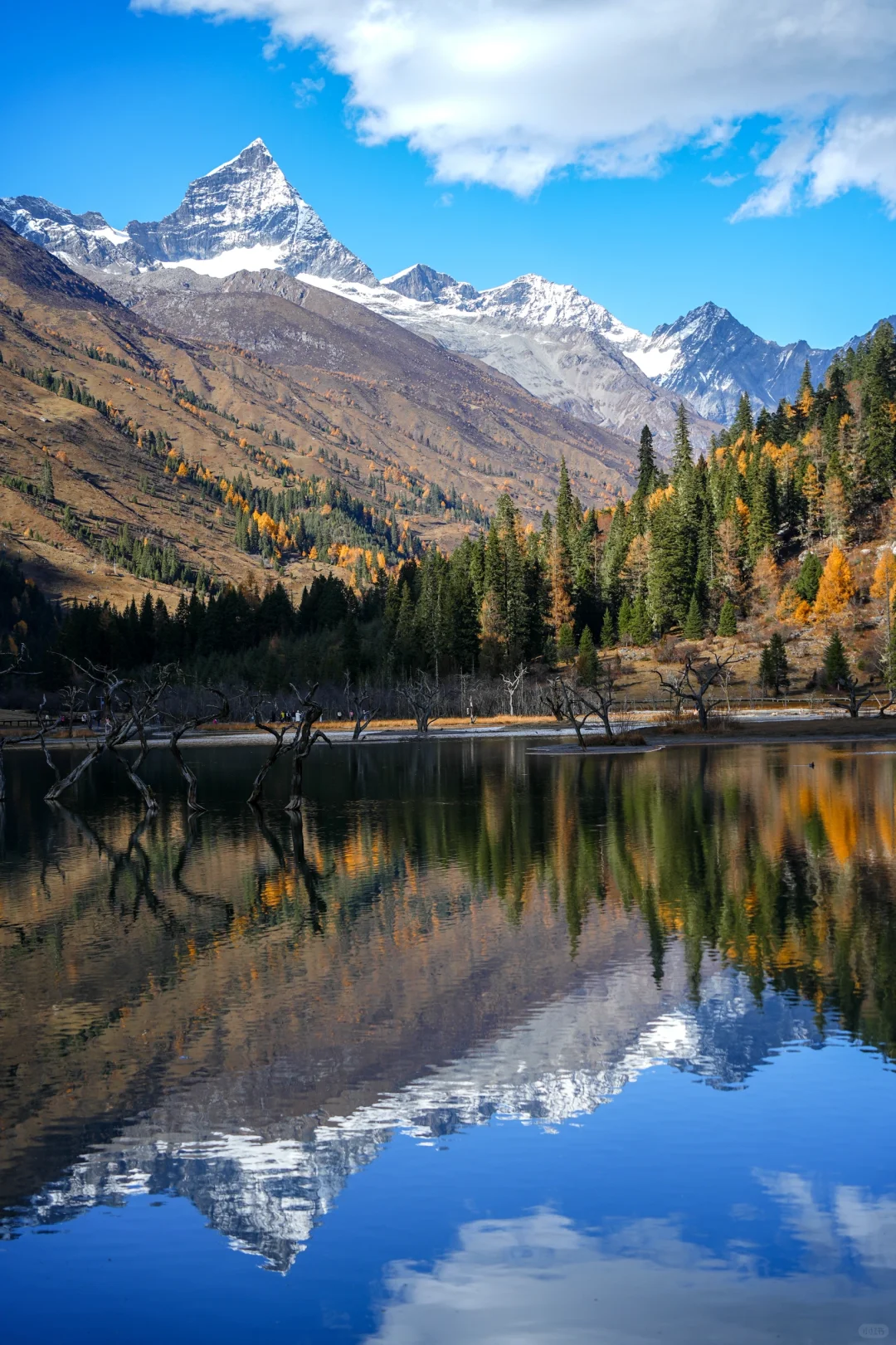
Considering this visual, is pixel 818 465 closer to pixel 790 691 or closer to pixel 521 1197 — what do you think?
pixel 790 691

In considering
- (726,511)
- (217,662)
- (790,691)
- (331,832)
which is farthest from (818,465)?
(331,832)

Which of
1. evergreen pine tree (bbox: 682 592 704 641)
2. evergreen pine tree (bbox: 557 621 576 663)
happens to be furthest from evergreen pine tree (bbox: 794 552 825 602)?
evergreen pine tree (bbox: 557 621 576 663)

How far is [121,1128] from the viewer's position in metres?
14.9

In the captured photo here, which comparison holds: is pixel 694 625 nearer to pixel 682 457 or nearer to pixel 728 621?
pixel 728 621

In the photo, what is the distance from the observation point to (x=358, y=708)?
4469 inches

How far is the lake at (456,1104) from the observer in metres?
10.8

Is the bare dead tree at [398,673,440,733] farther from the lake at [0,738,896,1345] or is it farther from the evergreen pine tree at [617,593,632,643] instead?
the lake at [0,738,896,1345]

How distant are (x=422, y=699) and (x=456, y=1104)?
110 m

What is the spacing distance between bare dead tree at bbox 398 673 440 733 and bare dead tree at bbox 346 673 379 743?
436 cm

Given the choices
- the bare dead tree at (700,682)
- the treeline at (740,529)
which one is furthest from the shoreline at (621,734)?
the treeline at (740,529)

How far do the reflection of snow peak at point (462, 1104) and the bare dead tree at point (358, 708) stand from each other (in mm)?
91755

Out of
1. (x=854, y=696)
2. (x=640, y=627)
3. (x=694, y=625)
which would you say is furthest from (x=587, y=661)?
(x=854, y=696)

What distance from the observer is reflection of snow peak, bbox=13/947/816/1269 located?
12.8 meters

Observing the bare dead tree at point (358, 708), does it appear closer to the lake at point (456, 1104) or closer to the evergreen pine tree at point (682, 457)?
the evergreen pine tree at point (682, 457)
